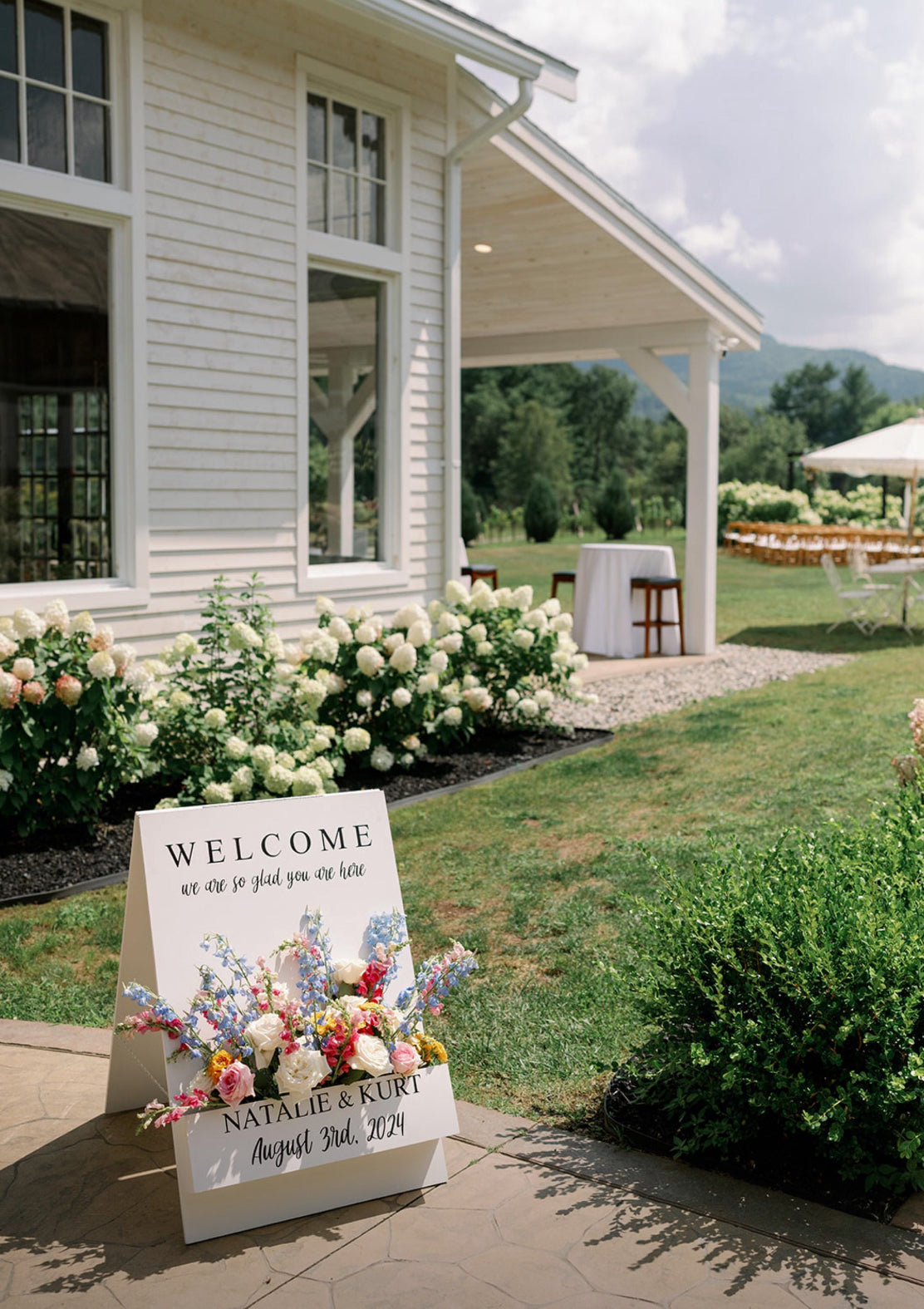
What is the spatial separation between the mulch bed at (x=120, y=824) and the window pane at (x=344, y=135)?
3.46 metres

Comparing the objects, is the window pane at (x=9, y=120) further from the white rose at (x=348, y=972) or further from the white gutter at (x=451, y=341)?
the white rose at (x=348, y=972)

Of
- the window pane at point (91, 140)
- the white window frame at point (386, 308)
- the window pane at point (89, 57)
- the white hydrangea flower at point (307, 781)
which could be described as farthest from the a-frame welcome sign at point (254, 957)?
the window pane at point (89, 57)

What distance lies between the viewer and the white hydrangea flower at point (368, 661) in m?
6.17

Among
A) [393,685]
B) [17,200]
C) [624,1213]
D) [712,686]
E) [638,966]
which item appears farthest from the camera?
[712,686]

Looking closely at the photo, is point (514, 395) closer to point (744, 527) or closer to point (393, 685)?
point (744, 527)

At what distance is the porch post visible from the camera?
36.4 ft

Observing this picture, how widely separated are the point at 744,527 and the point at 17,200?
A: 68.6 ft

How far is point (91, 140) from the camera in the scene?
5867mm

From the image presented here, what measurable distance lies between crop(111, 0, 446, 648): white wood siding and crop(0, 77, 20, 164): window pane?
658 millimetres

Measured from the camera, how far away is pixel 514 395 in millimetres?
46969

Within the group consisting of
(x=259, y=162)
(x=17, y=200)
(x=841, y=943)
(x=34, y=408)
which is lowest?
(x=841, y=943)

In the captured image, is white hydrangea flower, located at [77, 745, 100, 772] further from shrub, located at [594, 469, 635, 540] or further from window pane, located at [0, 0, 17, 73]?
shrub, located at [594, 469, 635, 540]

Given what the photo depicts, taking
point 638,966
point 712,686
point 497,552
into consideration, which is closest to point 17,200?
point 638,966

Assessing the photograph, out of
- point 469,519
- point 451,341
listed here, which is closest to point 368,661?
point 451,341
